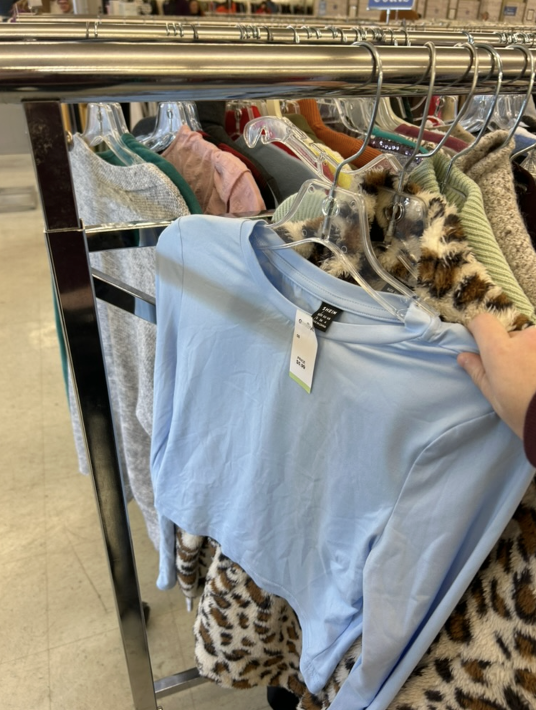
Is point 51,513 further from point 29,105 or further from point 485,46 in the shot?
point 485,46

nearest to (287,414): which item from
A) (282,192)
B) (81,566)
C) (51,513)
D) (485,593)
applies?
(485,593)

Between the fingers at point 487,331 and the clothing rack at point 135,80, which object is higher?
the clothing rack at point 135,80

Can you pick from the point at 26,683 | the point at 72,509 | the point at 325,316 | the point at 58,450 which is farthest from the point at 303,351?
the point at 58,450

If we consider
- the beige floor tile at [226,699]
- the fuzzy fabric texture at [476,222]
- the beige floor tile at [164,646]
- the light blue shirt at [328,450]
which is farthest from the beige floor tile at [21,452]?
the fuzzy fabric texture at [476,222]

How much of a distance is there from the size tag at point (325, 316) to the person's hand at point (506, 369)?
14 centimetres

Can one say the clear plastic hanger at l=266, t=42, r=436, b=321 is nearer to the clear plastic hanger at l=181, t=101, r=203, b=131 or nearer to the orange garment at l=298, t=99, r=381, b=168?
the orange garment at l=298, t=99, r=381, b=168

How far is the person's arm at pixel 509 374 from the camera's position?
36cm

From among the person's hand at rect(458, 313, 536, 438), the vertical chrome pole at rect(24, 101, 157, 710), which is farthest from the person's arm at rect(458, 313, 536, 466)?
the vertical chrome pole at rect(24, 101, 157, 710)

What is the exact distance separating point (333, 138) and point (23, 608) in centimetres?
133

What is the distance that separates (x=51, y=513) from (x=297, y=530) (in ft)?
3.97

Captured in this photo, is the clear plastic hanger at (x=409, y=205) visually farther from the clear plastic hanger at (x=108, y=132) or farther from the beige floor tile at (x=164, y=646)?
the beige floor tile at (x=164, y=646)

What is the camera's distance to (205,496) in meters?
0.69

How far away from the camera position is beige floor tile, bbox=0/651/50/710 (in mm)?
1147

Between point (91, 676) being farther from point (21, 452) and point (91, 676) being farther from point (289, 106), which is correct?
point (289, 106)
